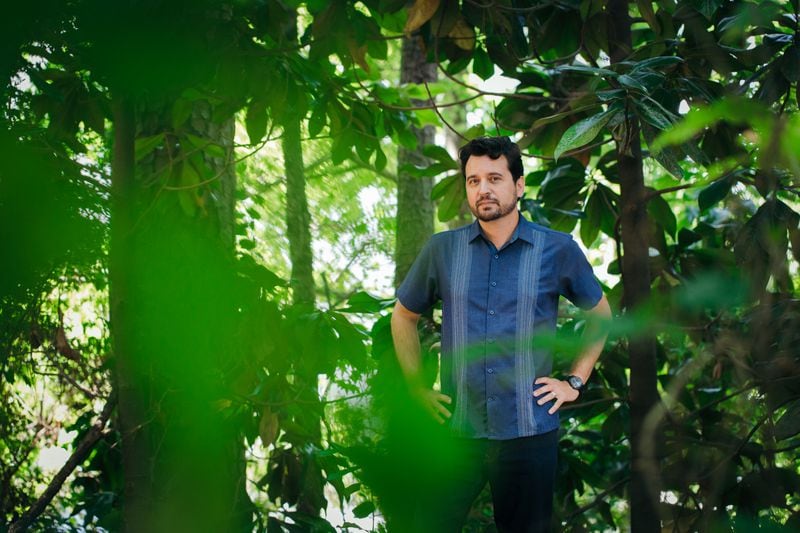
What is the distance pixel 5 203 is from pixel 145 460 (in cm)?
170

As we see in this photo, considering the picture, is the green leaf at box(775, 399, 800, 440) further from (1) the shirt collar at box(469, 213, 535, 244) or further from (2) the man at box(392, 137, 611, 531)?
(1) the shirt collar at box(469, 213, 535, 244)

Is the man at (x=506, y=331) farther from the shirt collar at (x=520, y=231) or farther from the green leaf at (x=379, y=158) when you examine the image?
the green leaf at (x=379, y=158)

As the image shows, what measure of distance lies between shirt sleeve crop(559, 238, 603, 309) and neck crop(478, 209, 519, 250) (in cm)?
13

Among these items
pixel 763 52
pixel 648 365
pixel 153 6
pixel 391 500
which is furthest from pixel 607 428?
pixel 391 500

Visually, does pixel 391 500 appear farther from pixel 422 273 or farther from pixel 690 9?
pixel 690 9

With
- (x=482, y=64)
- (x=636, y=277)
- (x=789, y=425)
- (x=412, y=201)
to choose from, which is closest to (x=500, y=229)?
(x=789, y=425)

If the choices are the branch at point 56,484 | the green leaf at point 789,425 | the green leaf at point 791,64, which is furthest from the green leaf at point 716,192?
the branch at point 56,484

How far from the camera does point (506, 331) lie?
6.40 ft

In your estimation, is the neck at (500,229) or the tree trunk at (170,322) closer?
the neck at (500,229)

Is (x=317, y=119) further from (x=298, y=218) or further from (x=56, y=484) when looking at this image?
(x=298, y=218)

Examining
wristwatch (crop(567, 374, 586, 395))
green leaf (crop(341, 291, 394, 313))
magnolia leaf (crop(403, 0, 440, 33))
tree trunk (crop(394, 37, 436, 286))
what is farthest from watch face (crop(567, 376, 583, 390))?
tree trunk (crop(394, 37, 436, 286))

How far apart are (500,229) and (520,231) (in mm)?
47

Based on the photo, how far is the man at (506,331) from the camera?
6.39 feet

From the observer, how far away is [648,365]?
9.43ft
